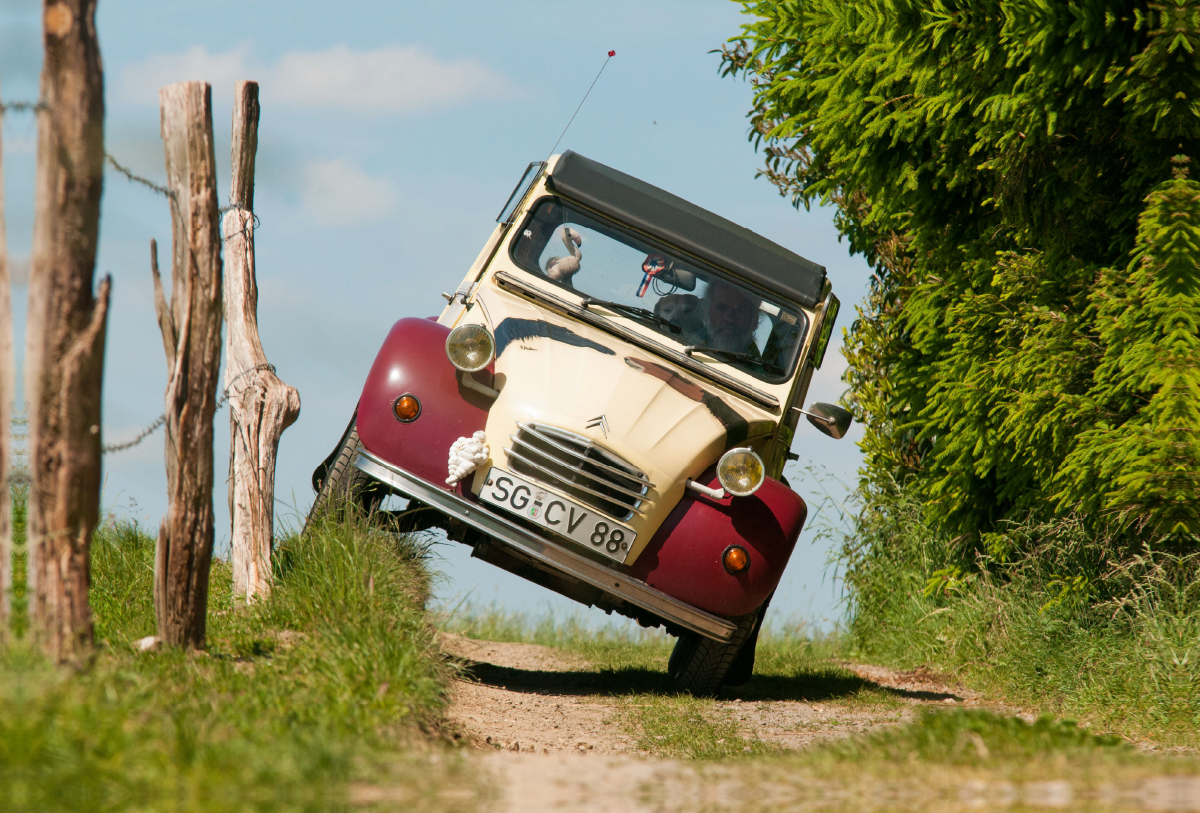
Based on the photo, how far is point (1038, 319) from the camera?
25.3 feet

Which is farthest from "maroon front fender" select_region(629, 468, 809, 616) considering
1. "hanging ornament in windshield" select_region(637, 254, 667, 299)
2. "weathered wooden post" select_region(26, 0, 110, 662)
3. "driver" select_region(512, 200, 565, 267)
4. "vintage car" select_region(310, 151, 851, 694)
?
"weathered wooden post" select_region(26, 0, 110, 662)

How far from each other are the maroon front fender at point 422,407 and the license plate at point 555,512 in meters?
0.24

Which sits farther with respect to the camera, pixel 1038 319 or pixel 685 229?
pixel 1038 319

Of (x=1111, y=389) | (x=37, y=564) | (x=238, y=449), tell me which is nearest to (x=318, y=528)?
(x=238, y=449)

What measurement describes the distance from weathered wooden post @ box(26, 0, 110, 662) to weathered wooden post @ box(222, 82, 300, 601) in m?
2.21

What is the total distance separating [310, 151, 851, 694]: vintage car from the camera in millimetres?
5559

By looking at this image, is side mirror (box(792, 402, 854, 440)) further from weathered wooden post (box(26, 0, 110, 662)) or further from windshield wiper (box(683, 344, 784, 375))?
weathered wooden post (box(26, 0, 110, 662))

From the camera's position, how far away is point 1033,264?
25.8ft

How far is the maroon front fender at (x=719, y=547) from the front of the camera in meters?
5.69

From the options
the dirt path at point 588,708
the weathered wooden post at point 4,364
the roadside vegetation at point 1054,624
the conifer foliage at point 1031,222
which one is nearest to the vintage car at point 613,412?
the dirt path at point 588,708

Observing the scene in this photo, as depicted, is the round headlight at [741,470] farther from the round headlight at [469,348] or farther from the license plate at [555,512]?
the round headlight at [469,348]

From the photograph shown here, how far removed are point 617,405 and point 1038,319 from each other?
3.71 m

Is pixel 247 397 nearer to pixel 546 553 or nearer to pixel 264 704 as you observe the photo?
pixel 546 553

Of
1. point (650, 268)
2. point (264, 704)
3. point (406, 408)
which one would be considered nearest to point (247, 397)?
point (406, 408)
